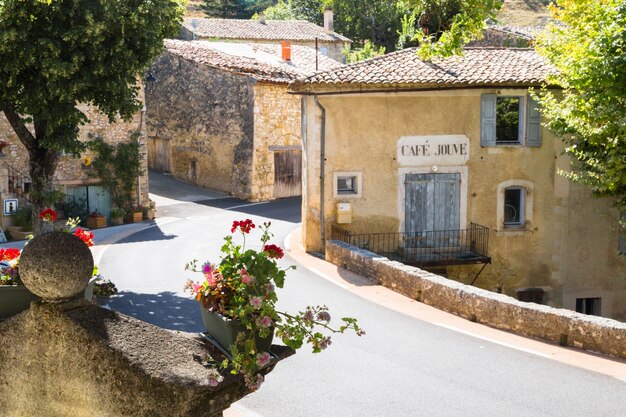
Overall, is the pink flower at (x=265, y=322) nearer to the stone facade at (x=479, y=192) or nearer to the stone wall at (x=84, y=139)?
the stone facade at (x=479, y=192)

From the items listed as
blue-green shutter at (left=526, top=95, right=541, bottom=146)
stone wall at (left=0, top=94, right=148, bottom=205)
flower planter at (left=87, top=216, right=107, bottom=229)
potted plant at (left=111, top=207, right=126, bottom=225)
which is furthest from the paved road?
stone wall at (left=0, top=94, right=148, bottom=205)

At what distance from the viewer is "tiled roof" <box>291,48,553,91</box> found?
62.2 ft

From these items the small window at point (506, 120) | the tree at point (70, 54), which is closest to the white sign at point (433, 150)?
the small window at point (506, 120)

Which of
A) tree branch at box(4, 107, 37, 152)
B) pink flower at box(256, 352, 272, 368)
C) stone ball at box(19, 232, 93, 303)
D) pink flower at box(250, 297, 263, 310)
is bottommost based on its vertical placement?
pink flower at box(256, 352, 272, 368)

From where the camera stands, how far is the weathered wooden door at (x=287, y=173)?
31.8 meters

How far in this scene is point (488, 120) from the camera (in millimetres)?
19984

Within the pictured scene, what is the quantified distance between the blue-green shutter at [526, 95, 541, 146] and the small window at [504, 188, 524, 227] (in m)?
1.43

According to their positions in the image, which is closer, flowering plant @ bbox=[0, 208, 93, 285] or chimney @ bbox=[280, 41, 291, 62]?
flowering plant @ bbox=[0, 208, 93, 285]

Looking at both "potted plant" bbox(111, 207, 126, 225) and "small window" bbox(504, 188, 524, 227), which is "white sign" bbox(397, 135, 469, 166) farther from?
"potted plant" bbox(111, 207, 126, 225)

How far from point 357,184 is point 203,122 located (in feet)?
49.4

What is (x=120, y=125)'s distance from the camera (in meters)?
27.0

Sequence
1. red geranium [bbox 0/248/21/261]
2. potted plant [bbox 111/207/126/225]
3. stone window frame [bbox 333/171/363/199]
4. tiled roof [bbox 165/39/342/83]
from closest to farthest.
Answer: red geranium [bbox 0/248/21/261] < stone window frame [bbox 333/171/363/199] < potted plant [bbox 111/207/126/225] < tiled roof [bbox 165/39/342/83]

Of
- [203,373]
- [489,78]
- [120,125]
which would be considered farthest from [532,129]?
[203,373]

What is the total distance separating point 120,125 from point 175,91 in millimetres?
7529
